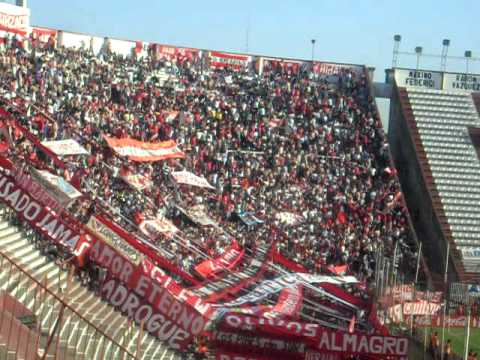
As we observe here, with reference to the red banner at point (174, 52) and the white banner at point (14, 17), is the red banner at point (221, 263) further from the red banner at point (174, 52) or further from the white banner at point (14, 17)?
the red banner at point (174, 52)

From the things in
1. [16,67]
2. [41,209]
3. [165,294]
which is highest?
[16,67]

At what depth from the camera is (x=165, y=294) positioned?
1769 centimetres

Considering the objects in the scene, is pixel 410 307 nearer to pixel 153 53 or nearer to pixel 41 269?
pixel 41 269

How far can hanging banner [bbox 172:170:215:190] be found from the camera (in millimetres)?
30109

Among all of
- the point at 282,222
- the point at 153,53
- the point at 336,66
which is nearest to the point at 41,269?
the point at 282,222

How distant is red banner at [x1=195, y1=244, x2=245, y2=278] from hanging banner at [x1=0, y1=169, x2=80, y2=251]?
A: 193 inches

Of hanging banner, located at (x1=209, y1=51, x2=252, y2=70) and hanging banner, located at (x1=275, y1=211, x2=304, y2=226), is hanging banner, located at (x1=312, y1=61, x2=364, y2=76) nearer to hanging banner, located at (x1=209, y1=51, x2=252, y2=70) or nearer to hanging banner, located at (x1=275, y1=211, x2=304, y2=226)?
hanging banner, located at (x1=209, y1=51, x2=252, y2=70)

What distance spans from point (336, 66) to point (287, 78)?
221 cm

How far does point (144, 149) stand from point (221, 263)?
322 inches

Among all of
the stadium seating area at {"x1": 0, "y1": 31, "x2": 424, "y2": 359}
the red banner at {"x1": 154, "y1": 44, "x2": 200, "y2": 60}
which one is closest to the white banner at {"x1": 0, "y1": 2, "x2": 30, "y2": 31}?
the stadium seating area at {"x1": 0, "y1": 31, "x2": 424, "y2": 359}

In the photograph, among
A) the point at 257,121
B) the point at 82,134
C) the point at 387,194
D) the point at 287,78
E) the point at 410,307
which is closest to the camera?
the point at 410,307

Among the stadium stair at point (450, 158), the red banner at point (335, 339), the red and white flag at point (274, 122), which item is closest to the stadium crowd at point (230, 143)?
→ the red and white flag at point (274, 122)

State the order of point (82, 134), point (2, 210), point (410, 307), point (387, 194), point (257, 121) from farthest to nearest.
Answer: point (257, 121), point (387, 194), point (82, 134), point (410, 307), point (2, 210)

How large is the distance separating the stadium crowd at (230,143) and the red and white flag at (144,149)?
9.3 inches
